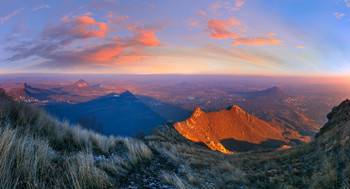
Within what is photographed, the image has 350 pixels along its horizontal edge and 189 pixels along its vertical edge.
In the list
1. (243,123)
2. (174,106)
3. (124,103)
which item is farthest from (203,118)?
(124,103)

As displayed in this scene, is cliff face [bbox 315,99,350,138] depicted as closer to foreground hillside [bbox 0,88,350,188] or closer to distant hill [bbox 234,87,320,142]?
foreground hillside [bbox 0,88,350,188]

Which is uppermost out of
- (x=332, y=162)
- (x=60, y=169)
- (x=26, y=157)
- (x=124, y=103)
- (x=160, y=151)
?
(x=26, y=157)

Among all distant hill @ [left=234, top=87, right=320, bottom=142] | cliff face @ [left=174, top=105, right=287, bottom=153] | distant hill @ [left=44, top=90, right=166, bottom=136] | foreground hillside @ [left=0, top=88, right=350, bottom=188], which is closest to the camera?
foreground hillside @ [left=0, top=88, right=350, bottom=188]

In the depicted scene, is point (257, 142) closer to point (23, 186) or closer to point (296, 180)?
point (296, 180)

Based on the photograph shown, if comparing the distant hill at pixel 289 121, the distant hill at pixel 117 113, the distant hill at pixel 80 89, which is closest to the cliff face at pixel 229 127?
the distant hill at pixel 289 121

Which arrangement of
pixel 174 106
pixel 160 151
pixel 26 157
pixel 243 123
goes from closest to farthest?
pixel 26 157
pixel 160 151
pixel 243 123
pixel 174 106

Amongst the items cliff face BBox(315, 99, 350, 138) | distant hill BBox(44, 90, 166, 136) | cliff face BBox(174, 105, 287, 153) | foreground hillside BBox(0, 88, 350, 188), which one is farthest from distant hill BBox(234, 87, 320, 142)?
foreground hillside BBox(0, 88, 350, 188)

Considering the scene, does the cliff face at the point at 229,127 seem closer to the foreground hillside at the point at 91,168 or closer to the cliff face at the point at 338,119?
the cliff face at the point at 338,119
